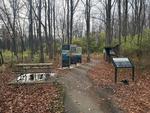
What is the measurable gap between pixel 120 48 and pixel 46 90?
46.0 feet

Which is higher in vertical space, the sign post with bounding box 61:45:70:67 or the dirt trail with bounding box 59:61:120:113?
the sign post with bounding box 61:45:70:67

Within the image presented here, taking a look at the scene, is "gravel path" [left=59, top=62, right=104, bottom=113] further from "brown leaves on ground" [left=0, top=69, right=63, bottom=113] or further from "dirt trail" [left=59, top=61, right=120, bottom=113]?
"brown leaves on ground" [left=0, top=69, right=63, bottom=113]

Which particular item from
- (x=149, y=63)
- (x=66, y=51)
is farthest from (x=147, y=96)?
(x=66, y=51)

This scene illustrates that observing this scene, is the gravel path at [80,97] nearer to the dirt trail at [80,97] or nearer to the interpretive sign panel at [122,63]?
the dirt trail at [80,97]

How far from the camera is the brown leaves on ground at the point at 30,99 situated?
9.34 m

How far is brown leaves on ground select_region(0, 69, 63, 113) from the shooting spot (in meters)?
9.34

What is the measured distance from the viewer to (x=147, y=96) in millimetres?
10906

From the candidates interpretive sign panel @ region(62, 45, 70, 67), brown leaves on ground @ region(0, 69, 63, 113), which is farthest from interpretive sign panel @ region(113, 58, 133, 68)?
interpretive sign panel @ region(62, 45, 70, 67)

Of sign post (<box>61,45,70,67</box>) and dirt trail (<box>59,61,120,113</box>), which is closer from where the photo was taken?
dirt trail (<box>59,61,120,113</box>)

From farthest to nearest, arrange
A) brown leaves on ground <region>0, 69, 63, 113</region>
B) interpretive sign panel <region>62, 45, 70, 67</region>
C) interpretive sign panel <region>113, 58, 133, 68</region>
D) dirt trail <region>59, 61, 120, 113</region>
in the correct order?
interpretive sign panel <region>62, 45, 70, 67</region>
interpretive sign panel <region>113, 58, 133, 68</region>
brown leaves on ground <region>0, 69, 63, 113</region>
dirt trail <region>59, 61, 120, 113</region>

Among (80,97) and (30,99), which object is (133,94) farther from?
(30,99)

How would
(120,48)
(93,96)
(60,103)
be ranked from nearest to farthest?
1. (60,103)
2. (93,96)
3. (120,48)

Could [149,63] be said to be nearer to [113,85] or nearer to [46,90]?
[113,85]

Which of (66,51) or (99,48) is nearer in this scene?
(66,51)
